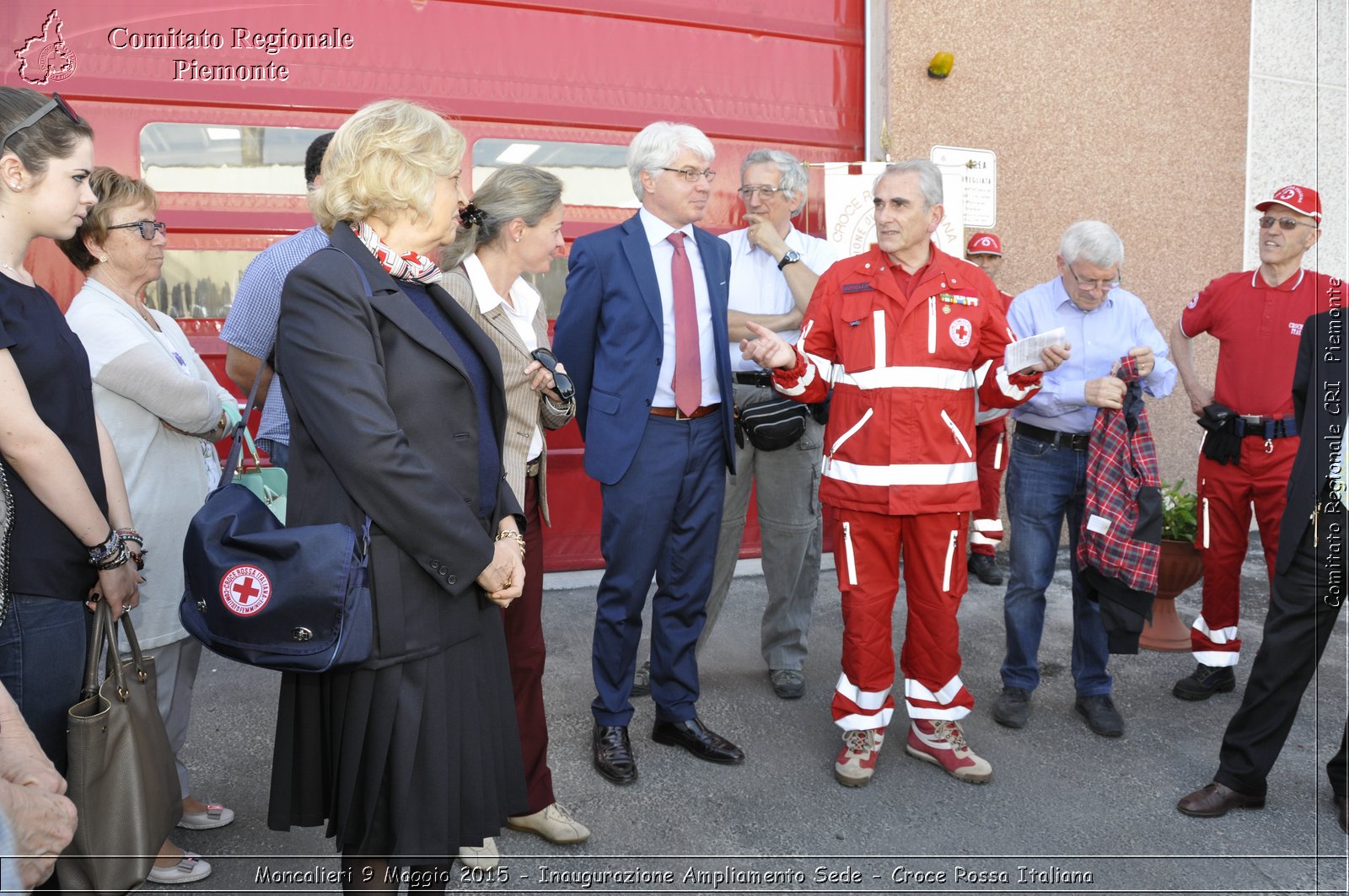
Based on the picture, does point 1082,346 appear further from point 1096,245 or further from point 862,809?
point 862,809

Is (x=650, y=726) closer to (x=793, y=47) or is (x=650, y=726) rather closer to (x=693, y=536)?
(x=693, y=536)

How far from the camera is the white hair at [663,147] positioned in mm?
3809

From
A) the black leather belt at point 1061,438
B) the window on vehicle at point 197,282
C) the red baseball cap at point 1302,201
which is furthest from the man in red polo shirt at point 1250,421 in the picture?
the window on vehicle at point 197,282

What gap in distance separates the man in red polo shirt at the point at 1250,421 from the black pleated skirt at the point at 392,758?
3646 mm

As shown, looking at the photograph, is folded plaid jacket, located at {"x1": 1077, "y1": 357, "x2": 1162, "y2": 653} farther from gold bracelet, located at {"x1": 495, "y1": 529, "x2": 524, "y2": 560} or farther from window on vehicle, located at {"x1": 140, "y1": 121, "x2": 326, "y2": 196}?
window on vehicle, located at {"x1": 140, "y1": 121, "x2": 326, "y2": 196}

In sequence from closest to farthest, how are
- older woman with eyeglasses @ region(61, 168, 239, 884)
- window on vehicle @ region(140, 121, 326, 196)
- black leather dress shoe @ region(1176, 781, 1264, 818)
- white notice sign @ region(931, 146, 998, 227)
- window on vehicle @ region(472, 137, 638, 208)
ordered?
1. older woman with eyeglasses @ region(61, 168, 239, 884)
2. black leather dress shoe @ region(1176, 781, 1264, 818)
3. window on vehicle @ region(140, 121, 326, 196)
4. window on vehicle @ region(472, 137, 638, 208)
5. white notice sign @ region(931, 146, 998, 227)

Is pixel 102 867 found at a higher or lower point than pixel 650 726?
higher

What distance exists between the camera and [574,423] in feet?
19.3

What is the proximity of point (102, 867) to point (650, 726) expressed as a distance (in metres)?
2.30

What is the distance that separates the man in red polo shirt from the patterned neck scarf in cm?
385

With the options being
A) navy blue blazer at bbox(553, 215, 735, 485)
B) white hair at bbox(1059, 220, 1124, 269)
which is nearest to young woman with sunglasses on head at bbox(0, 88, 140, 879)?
navy blue blazer at bbox(553, 215, 735, 485)

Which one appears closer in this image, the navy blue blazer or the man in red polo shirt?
the navy blue blazer

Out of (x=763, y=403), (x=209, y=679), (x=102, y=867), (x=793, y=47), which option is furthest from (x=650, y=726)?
(x=793, y=47)

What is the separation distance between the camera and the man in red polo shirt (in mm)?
4500
